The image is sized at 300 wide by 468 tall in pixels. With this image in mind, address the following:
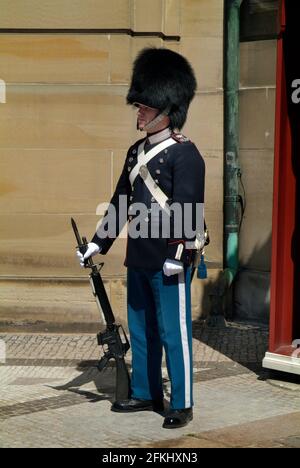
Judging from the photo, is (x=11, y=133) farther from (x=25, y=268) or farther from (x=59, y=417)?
(x=59, y=417)

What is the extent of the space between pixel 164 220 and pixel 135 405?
46.1 inches

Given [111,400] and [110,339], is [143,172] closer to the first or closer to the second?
[110,339]

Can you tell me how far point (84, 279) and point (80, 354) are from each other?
A: 967 mm

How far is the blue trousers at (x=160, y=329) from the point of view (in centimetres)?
571

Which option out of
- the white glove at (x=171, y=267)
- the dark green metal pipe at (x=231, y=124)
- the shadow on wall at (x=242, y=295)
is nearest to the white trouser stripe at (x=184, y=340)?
the white glove at (x=171, y=267)

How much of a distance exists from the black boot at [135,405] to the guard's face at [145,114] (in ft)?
5.37

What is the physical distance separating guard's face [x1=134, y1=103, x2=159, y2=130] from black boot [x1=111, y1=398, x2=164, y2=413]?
1.64 meters

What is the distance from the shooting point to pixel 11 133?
27.8ft

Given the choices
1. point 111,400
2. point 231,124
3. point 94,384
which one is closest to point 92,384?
point 94,384

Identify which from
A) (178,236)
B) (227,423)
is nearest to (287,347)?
(227,423)

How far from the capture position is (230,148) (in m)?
8.86

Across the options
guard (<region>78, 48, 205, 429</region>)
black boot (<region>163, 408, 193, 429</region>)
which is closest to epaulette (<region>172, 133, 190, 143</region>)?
guard (<region>78, 48, 205, 429</region>)

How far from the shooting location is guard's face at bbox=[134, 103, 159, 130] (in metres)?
5.78

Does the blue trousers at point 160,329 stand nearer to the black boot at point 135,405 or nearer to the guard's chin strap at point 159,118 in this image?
the black boot at point 135,405
